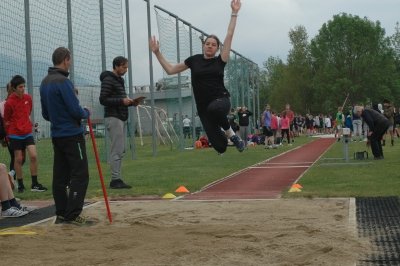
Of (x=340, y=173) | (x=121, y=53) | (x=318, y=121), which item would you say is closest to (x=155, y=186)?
(x=340, y=173)

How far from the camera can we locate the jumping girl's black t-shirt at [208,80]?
7.91 meters

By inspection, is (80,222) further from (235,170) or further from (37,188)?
(235,170)

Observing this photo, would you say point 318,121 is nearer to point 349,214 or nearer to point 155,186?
point 155,186

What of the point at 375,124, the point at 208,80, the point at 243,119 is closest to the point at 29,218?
the point at 208,80

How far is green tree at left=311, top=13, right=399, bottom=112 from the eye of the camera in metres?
78.6

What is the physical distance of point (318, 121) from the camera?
5800 centimetres

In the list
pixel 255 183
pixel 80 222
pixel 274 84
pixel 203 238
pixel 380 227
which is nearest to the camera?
pixel 203 238

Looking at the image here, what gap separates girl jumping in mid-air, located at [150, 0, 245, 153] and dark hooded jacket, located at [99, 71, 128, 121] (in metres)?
2.72

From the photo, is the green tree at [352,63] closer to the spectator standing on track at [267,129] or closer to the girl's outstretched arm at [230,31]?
the spectator standing on track at [267,129]

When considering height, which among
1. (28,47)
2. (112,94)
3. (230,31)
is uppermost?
(28,47)

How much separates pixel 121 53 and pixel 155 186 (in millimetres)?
9168

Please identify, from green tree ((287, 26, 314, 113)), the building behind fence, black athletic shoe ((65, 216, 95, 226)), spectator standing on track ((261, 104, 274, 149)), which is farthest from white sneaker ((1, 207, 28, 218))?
green tree ((287, 26, 314, 113))

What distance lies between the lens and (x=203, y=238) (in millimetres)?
5797

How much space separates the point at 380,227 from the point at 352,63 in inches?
3012
